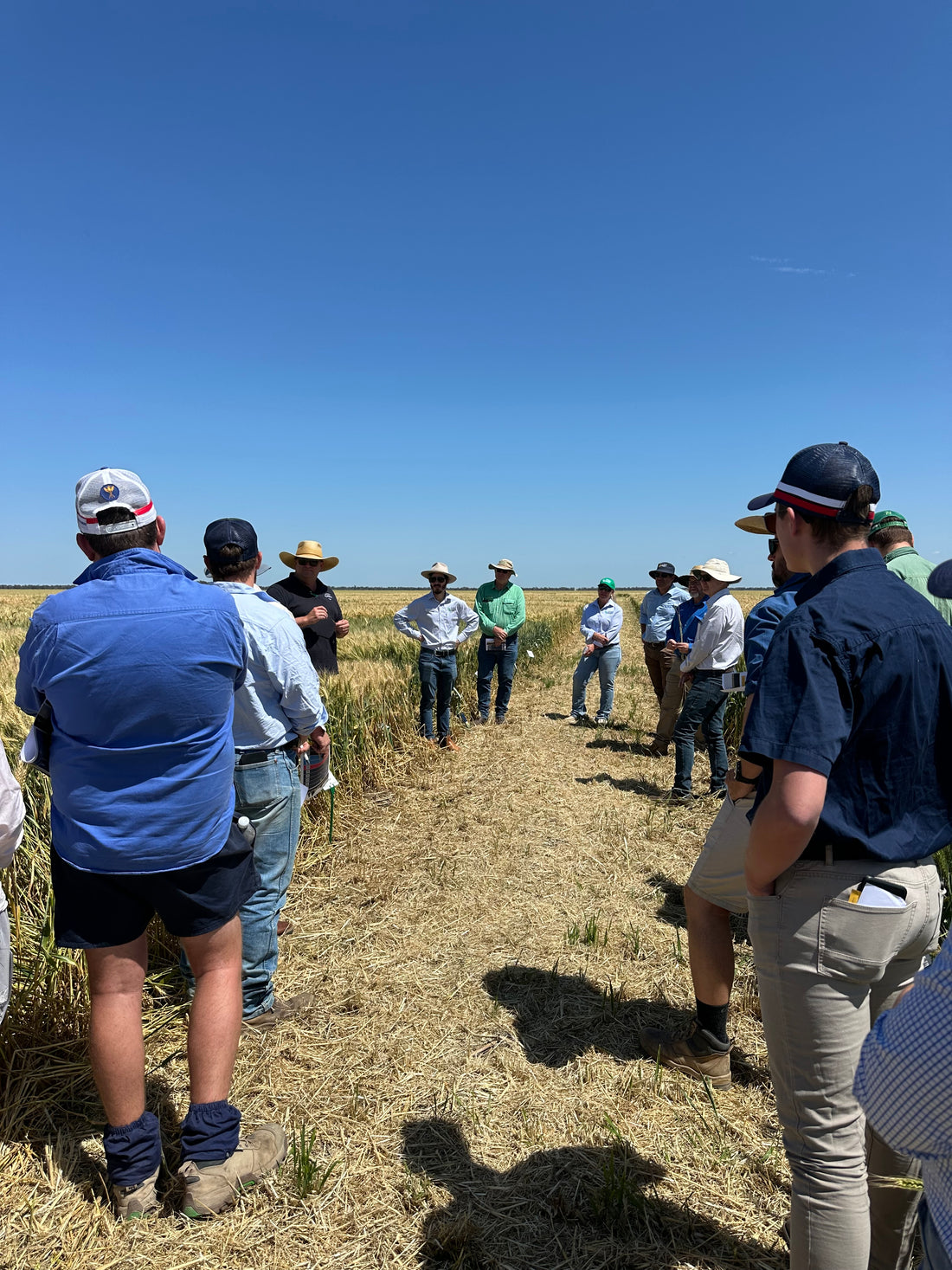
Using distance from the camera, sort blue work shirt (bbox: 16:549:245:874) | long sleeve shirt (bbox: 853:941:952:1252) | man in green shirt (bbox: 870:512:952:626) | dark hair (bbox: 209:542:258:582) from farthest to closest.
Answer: man in green shirt (bbox: 870:512:952:626)
dark hair (bbox: 209:542:258:582)
blue work shirt (bbox: 16:549:245:874)
long sleeve shirt (bbox: 853:941:952:1252)

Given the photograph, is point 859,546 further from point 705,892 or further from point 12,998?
point 12,998

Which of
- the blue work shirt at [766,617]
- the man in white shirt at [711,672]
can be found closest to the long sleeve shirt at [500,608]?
the man in white shirt at [711,672]

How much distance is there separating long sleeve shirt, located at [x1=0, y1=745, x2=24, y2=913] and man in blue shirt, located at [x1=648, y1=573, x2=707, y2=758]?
679 centimetres

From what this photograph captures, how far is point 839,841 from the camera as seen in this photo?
165cm

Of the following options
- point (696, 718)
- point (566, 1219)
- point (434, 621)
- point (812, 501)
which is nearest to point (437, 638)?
point (434, 621)

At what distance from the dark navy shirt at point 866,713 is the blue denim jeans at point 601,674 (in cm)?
821

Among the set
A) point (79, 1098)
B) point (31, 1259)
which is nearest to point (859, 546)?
point (31, 1259)

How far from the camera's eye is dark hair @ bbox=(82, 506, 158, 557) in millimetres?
2209

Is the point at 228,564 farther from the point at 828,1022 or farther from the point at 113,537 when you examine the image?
the point at 828,1022

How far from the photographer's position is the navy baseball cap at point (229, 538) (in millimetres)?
3037

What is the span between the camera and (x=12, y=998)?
9.20ft

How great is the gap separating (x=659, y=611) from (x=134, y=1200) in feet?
27.7

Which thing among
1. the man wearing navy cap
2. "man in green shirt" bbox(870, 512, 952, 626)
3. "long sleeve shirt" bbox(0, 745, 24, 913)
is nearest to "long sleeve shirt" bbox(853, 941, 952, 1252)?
the man wearing navy cap

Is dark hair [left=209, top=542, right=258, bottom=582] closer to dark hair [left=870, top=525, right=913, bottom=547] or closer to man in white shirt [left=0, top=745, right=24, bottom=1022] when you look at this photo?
man in white shirt [left=0, top=745, right=24, bottom=1022]
